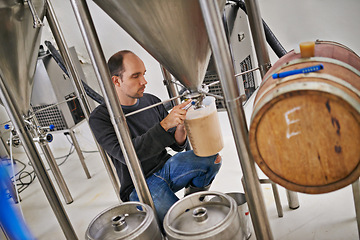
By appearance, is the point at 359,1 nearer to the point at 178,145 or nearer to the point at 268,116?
the point at 178,145

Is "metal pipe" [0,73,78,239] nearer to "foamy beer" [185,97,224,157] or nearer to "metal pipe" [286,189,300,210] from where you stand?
"foamy beer" [185,97,224,157]

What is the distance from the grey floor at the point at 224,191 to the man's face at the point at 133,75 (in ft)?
3.06

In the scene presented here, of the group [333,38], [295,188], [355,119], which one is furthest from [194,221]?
[333,38]

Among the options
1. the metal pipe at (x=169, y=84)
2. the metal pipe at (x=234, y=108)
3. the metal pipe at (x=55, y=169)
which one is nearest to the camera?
the metal pipe at (x=234, y=108)

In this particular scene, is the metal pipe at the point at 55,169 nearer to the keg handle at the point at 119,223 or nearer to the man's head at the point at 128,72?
the man's head at the point at 128,72

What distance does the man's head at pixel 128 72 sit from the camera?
1.69 meters

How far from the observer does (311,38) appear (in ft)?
8.84

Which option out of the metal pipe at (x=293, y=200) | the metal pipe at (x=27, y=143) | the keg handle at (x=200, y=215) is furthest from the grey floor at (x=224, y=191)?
the keg handle at (x=200, y=215)

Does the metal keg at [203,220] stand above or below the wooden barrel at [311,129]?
below

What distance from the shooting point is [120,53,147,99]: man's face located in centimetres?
169

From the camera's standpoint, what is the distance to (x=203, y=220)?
1.21 m

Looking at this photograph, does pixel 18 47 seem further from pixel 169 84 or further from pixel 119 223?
pixel 119 223

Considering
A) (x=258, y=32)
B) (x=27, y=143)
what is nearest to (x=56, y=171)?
(x=27, y=143)

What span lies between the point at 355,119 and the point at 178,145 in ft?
Result: 3.38
